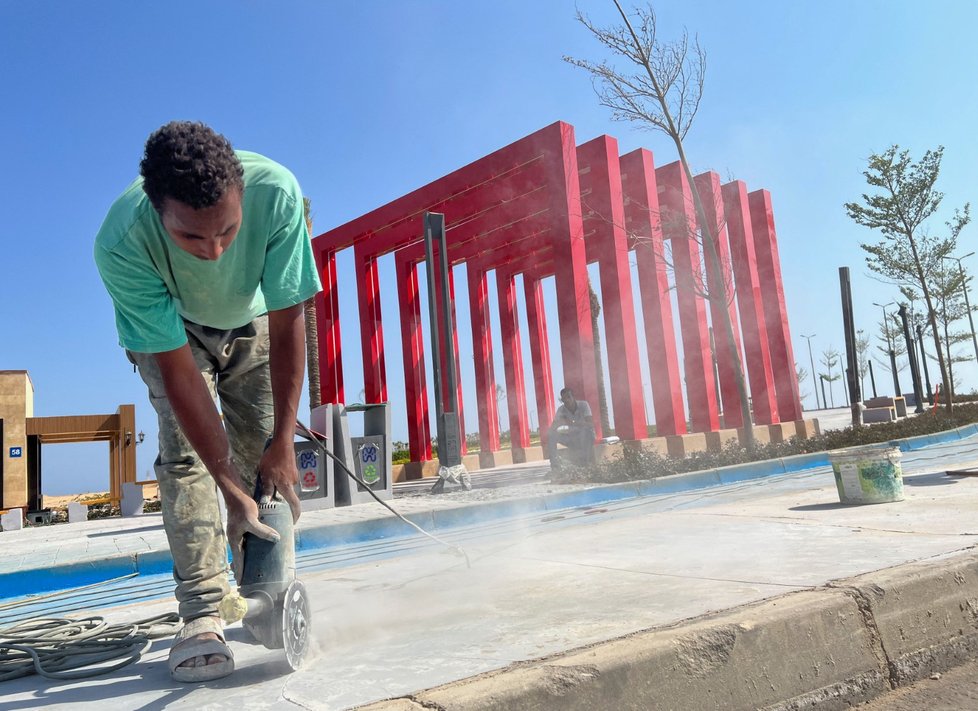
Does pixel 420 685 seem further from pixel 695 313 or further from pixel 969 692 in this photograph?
pixel 695 313

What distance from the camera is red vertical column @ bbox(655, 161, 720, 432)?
12.0 metres

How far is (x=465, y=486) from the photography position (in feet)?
26.4

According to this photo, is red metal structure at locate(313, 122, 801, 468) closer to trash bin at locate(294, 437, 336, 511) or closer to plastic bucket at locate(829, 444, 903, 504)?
trash bin at locate(294, 437, 336, 511)

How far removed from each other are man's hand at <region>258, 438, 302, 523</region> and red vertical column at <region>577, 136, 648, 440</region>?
30.5 ft

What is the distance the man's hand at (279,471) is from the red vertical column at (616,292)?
9.28 meters

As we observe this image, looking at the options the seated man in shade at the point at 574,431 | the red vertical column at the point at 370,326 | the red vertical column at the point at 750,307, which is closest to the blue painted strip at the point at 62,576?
the seated man in shade at the point at 574,431

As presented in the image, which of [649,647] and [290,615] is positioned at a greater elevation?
[290,615]

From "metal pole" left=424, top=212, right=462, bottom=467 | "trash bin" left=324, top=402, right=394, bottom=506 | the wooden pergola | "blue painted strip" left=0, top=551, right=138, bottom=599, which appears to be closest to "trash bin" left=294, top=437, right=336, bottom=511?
"trash bin" left=324, top=402, right=394, bottom=506

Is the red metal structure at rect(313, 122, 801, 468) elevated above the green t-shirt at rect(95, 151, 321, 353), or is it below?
above

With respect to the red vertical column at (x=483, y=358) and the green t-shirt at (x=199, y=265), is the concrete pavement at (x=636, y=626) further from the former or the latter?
the red vertical column at (x=483, y=358)

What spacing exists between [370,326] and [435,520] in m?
10.8

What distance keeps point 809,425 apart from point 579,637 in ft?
49.0

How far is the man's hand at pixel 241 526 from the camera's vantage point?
5.01ft

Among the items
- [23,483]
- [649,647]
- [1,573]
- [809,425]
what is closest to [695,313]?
[809,425]
